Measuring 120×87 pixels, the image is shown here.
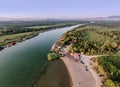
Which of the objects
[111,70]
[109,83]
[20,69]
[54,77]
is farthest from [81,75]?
[20,69]

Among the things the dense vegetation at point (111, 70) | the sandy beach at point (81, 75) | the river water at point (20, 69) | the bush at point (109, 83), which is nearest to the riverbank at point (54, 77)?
the sandy beach at point (81, 75)

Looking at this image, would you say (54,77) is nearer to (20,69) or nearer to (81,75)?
(81,75)

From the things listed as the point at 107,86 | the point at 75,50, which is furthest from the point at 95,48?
the point at 107,86

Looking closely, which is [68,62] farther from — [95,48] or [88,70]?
[95,48]

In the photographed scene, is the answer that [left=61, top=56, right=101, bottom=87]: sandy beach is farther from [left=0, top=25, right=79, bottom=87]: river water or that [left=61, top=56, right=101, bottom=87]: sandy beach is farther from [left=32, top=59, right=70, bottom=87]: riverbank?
[left=0, top=25, right=79, bottom=87]: river water

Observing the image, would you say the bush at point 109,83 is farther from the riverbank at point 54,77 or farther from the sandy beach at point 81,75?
the riverbank at point 54,77

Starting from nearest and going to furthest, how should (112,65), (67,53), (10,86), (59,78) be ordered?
(10,86), (59,78), (112,65), (67,53)
